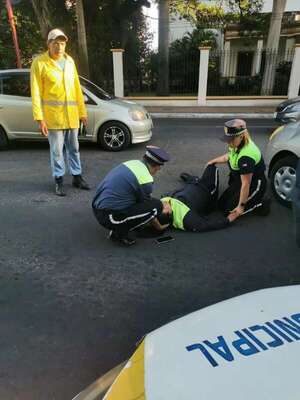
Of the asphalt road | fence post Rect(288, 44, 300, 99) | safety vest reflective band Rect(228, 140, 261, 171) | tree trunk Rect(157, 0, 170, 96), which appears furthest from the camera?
tree trunk Rect(157, 0, 170, 96)

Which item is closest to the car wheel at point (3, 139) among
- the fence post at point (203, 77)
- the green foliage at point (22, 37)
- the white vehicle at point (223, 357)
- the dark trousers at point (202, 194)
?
the dark trousers at point (202, 194)

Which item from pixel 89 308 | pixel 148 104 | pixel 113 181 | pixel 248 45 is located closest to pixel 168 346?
pixel 89 308

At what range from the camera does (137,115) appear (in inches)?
311

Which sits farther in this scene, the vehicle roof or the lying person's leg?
the lying person's leg

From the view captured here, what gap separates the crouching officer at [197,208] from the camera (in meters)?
4.35

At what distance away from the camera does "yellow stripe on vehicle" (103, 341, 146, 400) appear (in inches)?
58.8

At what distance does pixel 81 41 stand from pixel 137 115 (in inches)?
357

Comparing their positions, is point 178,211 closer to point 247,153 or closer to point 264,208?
point 247,153

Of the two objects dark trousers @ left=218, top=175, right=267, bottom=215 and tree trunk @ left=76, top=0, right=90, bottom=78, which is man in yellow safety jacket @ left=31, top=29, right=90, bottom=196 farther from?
tree trunk @ left=76, top=0, right=90, bottom=78

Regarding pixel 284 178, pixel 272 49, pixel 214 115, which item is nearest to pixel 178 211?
pixel 284 178

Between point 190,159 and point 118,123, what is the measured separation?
1658 millimetres

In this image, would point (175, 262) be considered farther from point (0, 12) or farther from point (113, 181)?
point (0, 12)

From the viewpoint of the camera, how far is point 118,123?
7.73m

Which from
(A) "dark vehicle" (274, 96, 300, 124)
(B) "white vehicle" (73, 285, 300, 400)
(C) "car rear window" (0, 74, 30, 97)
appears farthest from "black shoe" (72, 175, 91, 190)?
(A) "dark vehicle" (274, 96, 300, 124)
